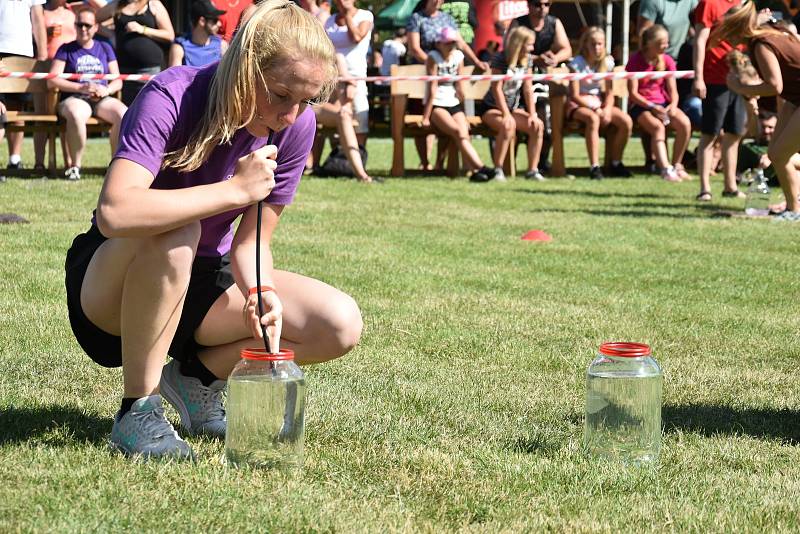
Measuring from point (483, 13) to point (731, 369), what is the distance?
59.3 ft

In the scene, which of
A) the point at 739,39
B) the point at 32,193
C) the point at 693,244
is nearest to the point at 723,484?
the point at 693,244

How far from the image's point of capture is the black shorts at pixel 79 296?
3.66 meters

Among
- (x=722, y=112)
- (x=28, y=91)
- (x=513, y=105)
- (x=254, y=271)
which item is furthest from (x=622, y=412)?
(x=513, y=105)

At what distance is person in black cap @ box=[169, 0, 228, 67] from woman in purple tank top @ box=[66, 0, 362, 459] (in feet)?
30.0

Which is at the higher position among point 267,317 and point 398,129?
point 267,317

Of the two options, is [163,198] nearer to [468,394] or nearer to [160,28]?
[468,394]

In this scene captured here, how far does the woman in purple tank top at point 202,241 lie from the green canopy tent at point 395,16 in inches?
889

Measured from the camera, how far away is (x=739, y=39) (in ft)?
A: 30.5

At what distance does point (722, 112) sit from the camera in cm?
1195

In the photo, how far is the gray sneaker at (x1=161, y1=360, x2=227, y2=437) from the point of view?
3918 mm

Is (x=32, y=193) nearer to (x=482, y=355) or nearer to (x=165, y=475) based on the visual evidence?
(x=482, y=355)

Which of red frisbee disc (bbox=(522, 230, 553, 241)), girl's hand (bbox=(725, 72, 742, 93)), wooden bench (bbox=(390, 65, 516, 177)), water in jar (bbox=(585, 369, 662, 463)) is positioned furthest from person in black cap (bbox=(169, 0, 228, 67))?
water in jar (bbox=(585, 369, 662, 463))

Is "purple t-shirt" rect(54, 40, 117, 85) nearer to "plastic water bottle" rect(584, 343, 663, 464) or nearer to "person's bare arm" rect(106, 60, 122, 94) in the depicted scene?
"person's bare arm" rect(106, 60, 122, 94)

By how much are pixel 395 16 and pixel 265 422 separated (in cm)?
2367
